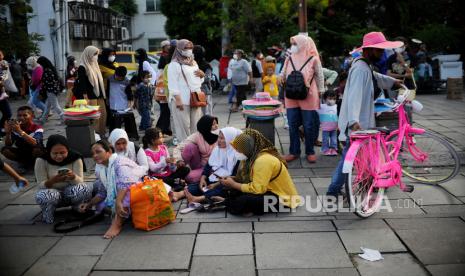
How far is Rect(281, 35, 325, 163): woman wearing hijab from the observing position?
702 cm

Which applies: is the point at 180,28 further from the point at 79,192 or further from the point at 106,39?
the point at 79,192

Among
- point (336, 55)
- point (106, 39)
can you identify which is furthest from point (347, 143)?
point (106, 39)

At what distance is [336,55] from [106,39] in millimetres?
15253

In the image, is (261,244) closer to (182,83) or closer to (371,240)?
(371,240)

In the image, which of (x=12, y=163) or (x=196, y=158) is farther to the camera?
(x=12, y=163)

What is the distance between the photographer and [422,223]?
15.8 ft

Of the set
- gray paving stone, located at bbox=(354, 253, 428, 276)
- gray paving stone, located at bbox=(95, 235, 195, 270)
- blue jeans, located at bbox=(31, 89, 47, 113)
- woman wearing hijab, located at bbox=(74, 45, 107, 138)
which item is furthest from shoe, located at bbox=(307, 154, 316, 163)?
blue jeans, located at bbox=(31, 89, 47, 113)

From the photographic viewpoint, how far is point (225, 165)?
586 centimetres

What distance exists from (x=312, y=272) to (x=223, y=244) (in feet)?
3.07

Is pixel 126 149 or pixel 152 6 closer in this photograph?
pixel 126 149

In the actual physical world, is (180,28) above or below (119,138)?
above

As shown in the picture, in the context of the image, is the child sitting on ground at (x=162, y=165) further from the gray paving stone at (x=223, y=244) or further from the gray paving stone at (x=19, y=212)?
the gray paving stone at (x=223, y=244)

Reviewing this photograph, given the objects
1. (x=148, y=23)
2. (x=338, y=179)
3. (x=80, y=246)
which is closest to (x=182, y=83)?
(x=338, y=179)

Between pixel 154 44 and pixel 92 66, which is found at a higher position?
pixel 154 44
